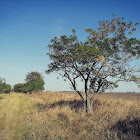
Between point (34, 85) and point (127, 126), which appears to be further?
point (34, 85)

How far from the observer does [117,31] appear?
1320 cm

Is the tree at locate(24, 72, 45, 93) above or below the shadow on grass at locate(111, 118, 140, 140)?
above

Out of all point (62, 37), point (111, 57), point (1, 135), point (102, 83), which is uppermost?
point (62, 37)

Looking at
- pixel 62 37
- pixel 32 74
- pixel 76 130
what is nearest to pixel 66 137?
pixel 76 130

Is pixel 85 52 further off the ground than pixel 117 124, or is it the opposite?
pixel 85 52

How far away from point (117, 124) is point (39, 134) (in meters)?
5.20

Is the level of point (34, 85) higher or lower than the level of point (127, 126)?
higher

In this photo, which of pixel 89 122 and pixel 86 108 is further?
pixel 86 108

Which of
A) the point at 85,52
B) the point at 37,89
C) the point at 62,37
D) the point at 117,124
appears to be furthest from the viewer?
the point at 37,89

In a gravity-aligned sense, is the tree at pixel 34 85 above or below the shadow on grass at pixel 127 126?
above

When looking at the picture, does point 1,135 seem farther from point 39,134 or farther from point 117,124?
point 117,124

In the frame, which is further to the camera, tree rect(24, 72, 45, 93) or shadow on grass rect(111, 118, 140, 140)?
tree rect(24, 72, 45, 93)

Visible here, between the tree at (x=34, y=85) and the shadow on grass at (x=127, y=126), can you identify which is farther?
the tree at (x=34, y=85)

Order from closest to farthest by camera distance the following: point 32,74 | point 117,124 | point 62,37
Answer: point 117,124 → point 62,37 → point 32,74
